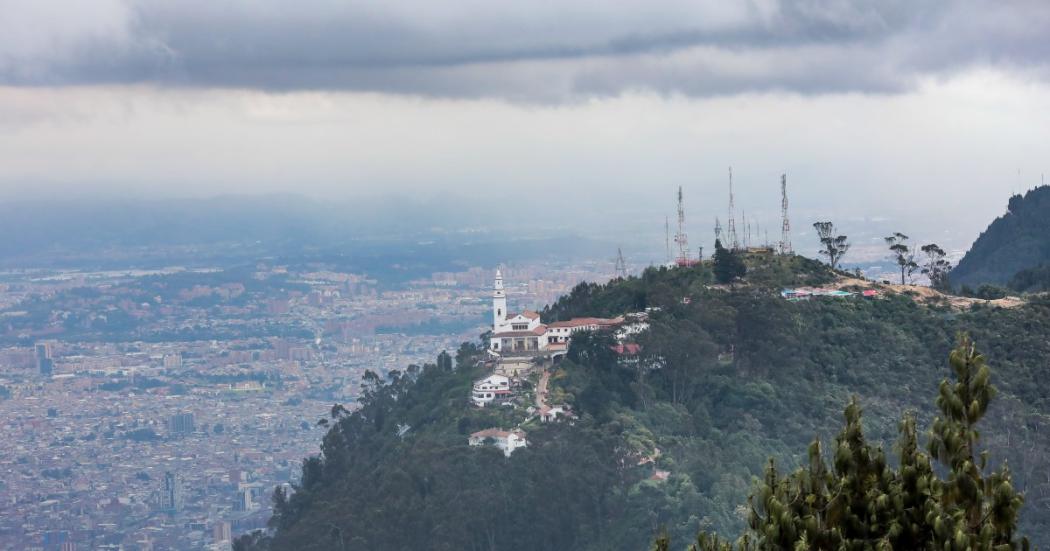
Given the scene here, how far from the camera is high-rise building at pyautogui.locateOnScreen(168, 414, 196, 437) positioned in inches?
3984

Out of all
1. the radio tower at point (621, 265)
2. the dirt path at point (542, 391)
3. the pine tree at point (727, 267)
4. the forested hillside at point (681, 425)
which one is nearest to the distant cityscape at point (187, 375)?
the radio tower at point (621, 265)

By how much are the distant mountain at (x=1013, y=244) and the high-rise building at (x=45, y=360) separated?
70.5 metres

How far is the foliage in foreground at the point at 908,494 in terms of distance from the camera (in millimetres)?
13734

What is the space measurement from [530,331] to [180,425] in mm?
46610

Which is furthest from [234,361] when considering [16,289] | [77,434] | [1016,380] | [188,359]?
[1016,380]

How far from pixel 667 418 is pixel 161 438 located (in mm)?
54366

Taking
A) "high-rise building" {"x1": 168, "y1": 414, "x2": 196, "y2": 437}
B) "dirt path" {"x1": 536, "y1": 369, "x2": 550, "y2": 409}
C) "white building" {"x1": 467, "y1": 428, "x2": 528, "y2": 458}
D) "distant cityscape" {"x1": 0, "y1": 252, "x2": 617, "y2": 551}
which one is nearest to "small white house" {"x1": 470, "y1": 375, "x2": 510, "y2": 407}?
"dirt path" {"x1": 536, "y1": 369, "x2": 550, "y2": 409}

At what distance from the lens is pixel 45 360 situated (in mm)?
126125

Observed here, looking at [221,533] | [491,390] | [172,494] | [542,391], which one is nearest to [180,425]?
[172,494]

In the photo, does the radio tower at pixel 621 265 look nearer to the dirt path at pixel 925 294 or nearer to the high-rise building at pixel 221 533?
the dirt path at pixel 925 294

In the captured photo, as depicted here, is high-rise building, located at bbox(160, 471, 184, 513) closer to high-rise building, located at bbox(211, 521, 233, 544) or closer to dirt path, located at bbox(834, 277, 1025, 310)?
high-rise building, located at bbox(211, 521, 233, 544)

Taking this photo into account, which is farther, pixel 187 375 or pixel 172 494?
pixel 187 375

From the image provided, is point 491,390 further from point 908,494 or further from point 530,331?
point 908,494

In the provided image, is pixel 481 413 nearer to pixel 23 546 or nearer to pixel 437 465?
pixel 437 465
